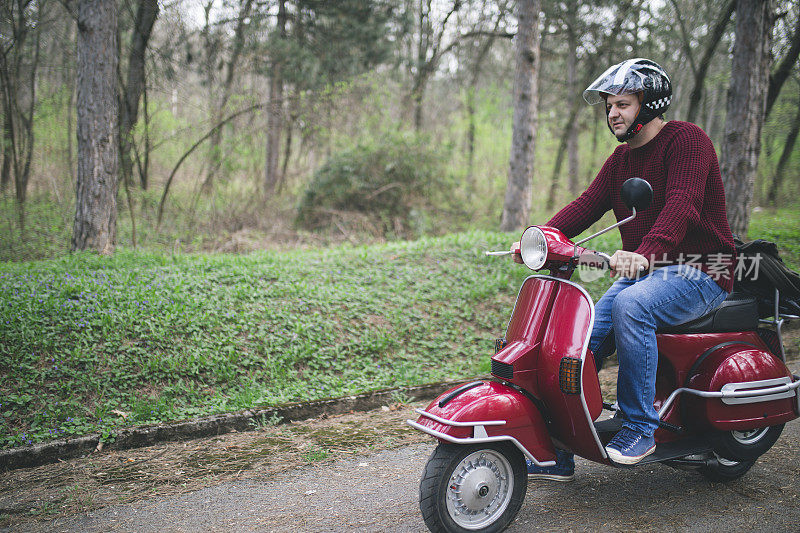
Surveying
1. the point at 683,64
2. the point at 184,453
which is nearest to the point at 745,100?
the point at 184,453

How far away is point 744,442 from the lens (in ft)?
10.1

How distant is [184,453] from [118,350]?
1.37 m

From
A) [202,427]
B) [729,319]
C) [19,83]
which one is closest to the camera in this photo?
[729,319]

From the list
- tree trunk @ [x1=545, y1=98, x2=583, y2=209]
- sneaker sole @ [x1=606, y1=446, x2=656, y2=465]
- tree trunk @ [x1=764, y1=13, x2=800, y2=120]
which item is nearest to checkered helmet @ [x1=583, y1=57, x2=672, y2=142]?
sneaker sole @ [x1=606, y1=446, x2=656, y2=465]

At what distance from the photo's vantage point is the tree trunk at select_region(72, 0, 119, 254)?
25.0 feet

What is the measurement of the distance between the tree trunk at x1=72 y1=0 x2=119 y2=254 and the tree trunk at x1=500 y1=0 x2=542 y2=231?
21.3 feet

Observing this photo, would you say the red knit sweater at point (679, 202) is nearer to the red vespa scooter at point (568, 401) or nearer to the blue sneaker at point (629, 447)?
the red vespa scooter at point (568, 401)

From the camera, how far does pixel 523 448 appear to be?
248cm

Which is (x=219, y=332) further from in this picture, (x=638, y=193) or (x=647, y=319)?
(x=638, y=193)

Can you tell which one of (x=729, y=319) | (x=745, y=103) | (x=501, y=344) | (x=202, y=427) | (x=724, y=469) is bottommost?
(x=202, y=427)

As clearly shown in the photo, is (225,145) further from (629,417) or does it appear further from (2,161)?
(629,417)

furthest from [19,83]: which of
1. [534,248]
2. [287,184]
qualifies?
[534,248]

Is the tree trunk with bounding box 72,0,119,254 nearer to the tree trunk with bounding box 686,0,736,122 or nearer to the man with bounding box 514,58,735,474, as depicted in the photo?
the man with bounding box 514,58,735,474

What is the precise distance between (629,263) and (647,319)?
362mm
